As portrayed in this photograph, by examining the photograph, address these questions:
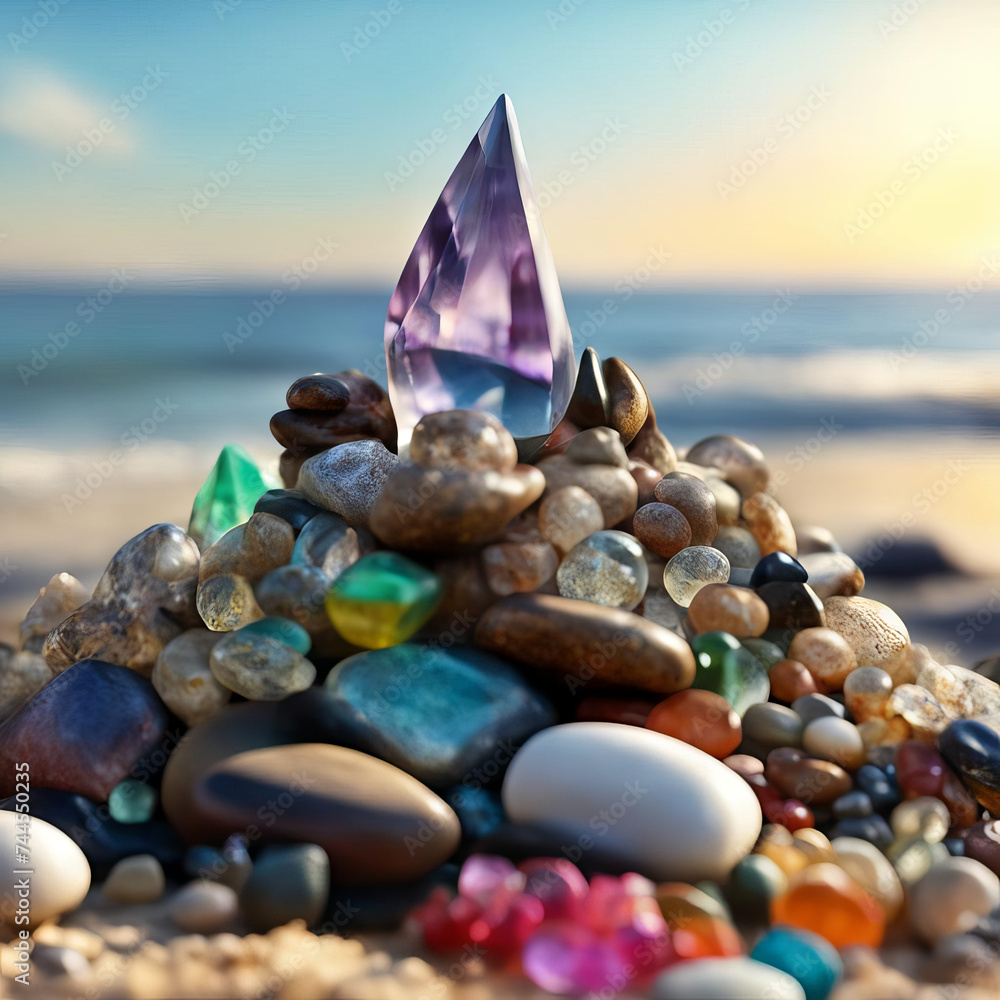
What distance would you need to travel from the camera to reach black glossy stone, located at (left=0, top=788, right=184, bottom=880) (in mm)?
1762

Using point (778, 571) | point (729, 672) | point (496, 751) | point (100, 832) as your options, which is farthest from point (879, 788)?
point (100, 832)

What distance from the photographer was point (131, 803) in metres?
1.86

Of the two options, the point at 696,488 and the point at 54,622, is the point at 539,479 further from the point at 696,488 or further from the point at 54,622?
the point at 54,622

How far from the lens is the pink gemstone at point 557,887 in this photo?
5.09ft

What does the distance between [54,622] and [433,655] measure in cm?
120

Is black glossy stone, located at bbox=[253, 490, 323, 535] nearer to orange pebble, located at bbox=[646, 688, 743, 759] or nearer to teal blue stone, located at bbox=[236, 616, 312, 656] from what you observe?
teal blue stone, located at bbox=[236, 616, 312, 656]

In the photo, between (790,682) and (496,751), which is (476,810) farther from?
(790,682)

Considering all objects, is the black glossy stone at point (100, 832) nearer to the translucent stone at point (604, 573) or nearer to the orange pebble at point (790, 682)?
the translucent stone at point (604, 573)

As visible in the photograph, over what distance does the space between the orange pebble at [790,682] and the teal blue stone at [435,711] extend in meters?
0.54

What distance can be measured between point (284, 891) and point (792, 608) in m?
1.29

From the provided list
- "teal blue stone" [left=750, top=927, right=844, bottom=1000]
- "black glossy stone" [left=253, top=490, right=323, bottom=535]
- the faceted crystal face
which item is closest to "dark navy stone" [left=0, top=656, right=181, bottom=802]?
"black glossy stone" [left=253, top=490, right=323, bottom=535]

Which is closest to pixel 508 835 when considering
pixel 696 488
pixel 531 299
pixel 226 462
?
pixel 696 488

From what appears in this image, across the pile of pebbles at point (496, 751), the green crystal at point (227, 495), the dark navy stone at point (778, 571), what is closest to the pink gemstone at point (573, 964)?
the pile of pebbles at point (496, 751)

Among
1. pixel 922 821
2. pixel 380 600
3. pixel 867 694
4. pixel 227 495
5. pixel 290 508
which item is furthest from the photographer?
pixel 227 495
